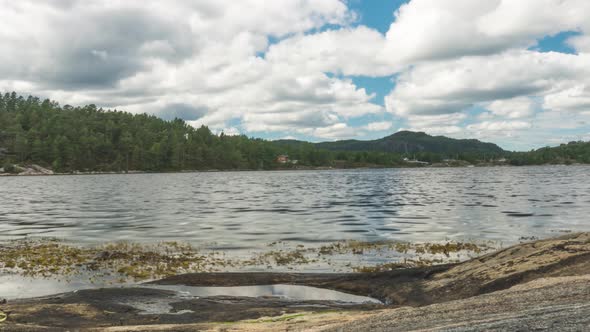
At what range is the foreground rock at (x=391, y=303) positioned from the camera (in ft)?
30.9

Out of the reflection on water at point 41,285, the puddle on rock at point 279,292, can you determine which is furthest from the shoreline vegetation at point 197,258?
the puddle on rock at point 279,292

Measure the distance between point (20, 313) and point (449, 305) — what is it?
12.7 meters

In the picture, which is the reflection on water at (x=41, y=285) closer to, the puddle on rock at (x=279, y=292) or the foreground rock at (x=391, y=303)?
the foreground rock at (x=391, y=303)

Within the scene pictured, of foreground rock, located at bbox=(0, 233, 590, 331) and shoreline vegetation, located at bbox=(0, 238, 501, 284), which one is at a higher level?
foreground rock, located at bbox=(0, 233, 590, 331)

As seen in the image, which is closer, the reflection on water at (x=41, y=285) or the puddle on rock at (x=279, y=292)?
the puddle on rock at (x=279, y=292)

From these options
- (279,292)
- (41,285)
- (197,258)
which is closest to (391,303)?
(279,292)

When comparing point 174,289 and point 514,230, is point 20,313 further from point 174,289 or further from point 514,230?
point 514,230

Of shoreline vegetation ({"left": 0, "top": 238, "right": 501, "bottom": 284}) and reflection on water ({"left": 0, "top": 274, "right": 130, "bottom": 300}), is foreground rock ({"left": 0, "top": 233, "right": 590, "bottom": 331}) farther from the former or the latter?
shoreline vegetation ({"left": 0, "top": 238, "right": 501, "bottom": 284})

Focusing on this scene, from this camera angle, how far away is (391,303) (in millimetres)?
16656

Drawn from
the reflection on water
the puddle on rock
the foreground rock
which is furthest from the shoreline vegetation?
the puddle on rock

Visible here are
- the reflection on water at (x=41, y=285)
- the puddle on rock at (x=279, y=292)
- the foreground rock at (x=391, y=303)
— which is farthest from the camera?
the reflection on water at (x=41, y=285)

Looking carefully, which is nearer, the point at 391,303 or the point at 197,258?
the point at 391,303

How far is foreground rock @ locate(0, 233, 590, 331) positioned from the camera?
9.43 metres

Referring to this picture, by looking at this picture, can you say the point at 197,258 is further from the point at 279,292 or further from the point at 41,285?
the point at 279,292
